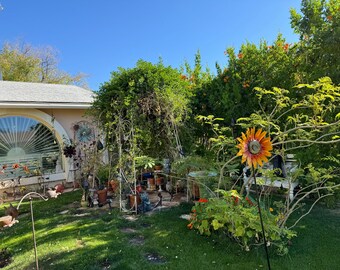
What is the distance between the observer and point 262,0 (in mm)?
9328

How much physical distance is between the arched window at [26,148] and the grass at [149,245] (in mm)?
3853

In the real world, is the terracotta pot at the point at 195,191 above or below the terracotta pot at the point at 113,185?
below

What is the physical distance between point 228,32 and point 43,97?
28.2 ft

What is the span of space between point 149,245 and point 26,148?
7103 mm

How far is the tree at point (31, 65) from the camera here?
2255 centimetres

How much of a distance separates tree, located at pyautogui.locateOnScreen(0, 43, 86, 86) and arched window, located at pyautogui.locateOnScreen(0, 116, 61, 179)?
53.3 ft

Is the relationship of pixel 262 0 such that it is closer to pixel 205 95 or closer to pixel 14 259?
pixel 205 95

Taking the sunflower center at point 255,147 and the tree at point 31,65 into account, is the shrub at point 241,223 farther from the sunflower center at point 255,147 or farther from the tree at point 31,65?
the tree at point 31,65

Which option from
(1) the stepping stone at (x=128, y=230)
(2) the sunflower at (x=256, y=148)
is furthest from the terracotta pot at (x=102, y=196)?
(2) the sunflower at (x=256, y=148)

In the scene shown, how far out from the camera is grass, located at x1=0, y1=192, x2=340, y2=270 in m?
3.65

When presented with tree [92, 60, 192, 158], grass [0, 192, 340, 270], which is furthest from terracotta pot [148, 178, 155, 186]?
grass [0, 192, 340, 270]

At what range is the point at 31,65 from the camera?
77.1 feet

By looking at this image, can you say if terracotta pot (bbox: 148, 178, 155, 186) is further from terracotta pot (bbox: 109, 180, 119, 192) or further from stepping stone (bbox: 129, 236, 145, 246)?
stepping stone (bbox: 129, 236, 145, 246)

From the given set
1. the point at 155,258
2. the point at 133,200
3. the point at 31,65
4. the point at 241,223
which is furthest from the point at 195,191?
the point at 31,65
